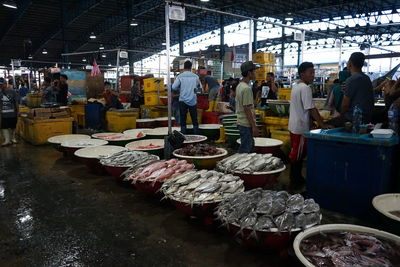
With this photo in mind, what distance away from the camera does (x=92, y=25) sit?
88.2 ft

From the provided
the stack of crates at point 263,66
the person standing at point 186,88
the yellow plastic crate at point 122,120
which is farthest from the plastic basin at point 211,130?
the stack of crates at point 263,66

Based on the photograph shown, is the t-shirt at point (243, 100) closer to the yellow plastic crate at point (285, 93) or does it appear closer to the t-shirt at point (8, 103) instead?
the yellow plastic crate at point (285, 93)

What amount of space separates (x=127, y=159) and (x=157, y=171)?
863mm

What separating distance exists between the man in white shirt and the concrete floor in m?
1.30

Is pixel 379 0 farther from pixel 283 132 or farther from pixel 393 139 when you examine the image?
pixel 393 139

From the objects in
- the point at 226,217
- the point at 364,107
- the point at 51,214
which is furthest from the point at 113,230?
the point at 364,107

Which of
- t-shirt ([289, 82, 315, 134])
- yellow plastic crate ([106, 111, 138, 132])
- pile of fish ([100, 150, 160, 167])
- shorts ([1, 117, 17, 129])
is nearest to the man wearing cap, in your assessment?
t-shirt ([289, 82, 315, 134])

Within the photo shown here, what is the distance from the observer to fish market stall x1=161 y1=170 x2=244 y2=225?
3100 mm

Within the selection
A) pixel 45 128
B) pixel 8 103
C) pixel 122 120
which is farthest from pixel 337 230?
pixel 8 103

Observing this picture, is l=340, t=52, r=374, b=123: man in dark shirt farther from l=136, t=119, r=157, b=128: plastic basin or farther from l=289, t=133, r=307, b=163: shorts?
l=136, t=119, r=157, b=128: plastic basin

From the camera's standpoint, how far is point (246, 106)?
434cm

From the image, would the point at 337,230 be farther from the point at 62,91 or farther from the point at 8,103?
the point at 62,91

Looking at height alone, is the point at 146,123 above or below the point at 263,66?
below

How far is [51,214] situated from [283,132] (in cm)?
442
